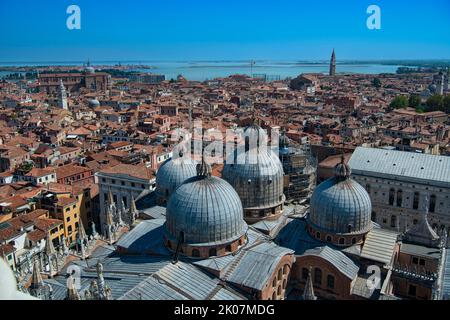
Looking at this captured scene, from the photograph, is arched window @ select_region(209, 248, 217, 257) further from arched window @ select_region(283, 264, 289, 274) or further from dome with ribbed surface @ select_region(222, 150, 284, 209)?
dome with ribbed surface @ select_region(222, 150, 284, 209)

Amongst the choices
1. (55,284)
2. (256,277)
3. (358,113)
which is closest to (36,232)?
(55,284)

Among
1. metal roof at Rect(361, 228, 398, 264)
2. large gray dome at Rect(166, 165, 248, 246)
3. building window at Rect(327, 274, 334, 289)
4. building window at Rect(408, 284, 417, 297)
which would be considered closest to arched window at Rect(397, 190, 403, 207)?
metal roof at Rect(361, 228, 398, 264)

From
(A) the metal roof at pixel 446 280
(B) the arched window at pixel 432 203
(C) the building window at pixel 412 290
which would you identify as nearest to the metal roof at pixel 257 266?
(C) the building window at pixel 412 290

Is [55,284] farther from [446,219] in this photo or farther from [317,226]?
[446,219]

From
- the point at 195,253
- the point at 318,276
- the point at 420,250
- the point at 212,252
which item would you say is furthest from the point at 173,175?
the point at 420,250

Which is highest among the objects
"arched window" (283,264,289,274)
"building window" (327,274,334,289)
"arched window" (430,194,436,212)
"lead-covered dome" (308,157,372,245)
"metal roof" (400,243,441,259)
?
"lead-covered dome" (308,157,372,245)
